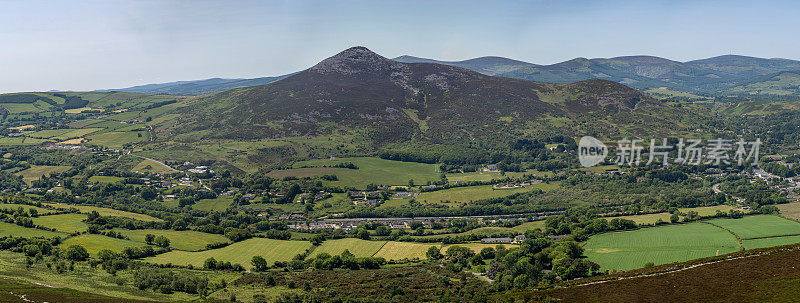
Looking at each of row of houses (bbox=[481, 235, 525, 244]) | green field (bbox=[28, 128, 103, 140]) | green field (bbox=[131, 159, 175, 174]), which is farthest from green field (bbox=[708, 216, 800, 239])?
green field (bbox=[28, 128, 103, 140])

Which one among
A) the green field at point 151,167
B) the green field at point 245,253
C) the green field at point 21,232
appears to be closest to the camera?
the green field at point 245,253

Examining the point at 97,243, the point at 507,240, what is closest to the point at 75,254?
the point at 97,243

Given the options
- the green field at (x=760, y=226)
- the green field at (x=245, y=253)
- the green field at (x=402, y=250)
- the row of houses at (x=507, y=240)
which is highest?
the green field at (x=760, y=226)

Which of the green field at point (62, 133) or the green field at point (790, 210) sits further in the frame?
the green field at point (62, 133)

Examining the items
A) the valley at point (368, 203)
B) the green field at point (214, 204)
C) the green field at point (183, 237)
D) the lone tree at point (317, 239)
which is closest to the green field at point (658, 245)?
the valley at point (368, 203)

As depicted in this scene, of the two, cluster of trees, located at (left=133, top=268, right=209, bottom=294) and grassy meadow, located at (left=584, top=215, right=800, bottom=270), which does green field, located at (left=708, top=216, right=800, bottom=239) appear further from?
cluster of trees, located at (left=133, top=268, right=209, bottom=294)

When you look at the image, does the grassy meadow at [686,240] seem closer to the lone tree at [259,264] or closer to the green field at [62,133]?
the lone tree at [259,264]
